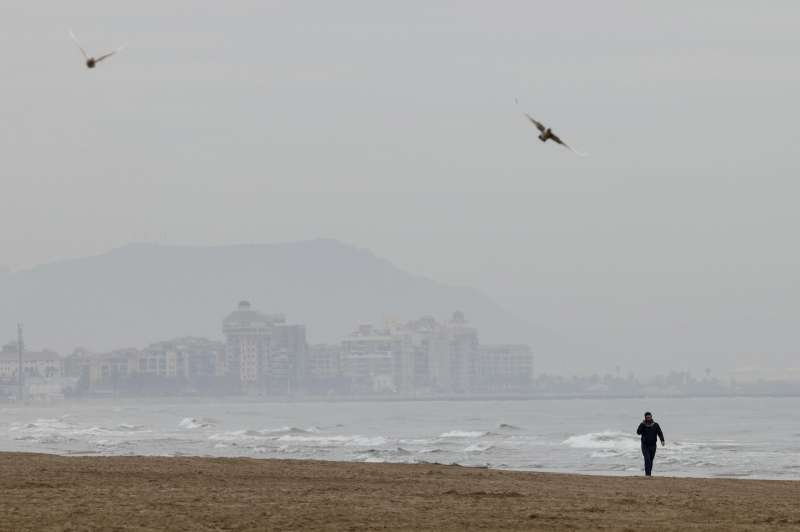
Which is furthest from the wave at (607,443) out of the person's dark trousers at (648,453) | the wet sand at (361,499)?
the wet sand at (361,499)

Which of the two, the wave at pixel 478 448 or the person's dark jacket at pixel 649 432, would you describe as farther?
the wave at pixel 478 448

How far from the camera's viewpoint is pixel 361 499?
71.7 feet

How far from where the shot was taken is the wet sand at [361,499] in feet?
60.3

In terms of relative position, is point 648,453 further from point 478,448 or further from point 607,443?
point 607,443

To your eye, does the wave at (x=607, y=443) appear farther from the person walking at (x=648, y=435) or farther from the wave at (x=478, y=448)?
the person walking at (x=648, y=435)

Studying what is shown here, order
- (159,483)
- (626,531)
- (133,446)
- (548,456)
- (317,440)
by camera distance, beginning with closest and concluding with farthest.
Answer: (626,531) < (159,483) < (548,456) < (133,446) < (317,440)

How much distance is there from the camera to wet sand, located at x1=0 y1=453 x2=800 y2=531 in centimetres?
1838

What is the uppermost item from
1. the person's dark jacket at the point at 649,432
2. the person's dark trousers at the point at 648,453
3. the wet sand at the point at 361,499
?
the person's dark jacket at the point at 649,432

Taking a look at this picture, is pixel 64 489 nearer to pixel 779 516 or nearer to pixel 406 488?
pixel 406 488

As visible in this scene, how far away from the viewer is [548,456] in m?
50.3

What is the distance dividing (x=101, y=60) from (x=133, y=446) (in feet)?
133

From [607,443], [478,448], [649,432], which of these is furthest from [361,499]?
[607,443]

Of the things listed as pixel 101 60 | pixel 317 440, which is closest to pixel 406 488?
pixel 101 60

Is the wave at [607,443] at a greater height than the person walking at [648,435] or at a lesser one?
lesser
